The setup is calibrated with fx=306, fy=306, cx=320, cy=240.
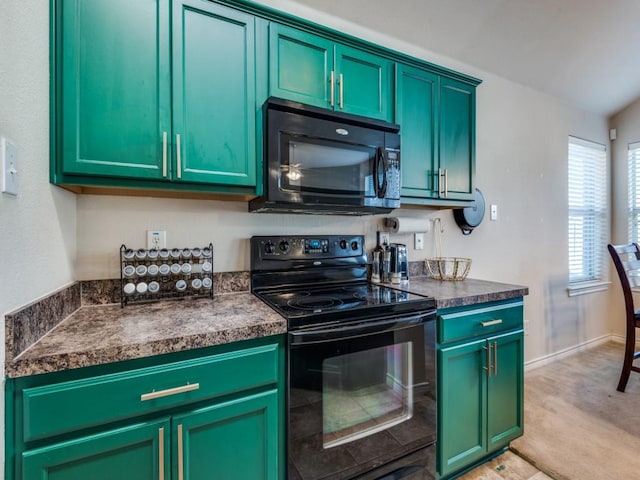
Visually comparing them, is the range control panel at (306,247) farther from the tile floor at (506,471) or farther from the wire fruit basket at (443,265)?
the tile floor at (506,471)

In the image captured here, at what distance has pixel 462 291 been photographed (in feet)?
5.32

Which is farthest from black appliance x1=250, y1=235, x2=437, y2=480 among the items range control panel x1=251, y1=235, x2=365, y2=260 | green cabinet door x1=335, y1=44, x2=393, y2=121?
green cabinet door x1=335, y1=44, x2=393, y2=121

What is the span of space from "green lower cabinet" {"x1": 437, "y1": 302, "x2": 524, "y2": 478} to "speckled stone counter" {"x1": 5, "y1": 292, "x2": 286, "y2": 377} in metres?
0.91

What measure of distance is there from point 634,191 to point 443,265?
2.74m

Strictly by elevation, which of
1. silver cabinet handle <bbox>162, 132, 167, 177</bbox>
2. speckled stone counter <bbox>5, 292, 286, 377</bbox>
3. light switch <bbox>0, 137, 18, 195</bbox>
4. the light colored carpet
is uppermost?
silver cabinet handle <bbox>162, 132, 167, 177</bbox>

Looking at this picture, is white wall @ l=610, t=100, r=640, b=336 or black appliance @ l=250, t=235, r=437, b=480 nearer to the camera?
black appliance @ l=250, t=235, r=437, b=480

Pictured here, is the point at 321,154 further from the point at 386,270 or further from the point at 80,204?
the point at 80,204

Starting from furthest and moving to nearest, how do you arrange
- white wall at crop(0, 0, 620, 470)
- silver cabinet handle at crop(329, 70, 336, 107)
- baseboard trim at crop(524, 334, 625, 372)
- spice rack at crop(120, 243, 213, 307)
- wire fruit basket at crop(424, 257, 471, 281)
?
baseboard trim at crop(524, 334, 625, 372) < wire fruit basket at crop(424, 257, 471, 281) < silver cabinet handle at crop(329, 70, 336, 107) < spice rack at crop(120, 243, 213, 307) < white wall at crop(0, 0, 620, 470)

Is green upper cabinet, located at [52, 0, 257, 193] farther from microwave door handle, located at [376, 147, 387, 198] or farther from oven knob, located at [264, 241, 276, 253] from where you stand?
microwave door handle, located at [376, 147, 387, 198]

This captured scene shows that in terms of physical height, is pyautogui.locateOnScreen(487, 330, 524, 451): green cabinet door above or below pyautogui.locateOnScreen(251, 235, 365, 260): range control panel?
below

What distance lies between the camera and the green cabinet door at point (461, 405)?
4.69 ft

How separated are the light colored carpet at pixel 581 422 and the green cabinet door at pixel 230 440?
1.54m

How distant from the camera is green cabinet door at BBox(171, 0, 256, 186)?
4.02 ft

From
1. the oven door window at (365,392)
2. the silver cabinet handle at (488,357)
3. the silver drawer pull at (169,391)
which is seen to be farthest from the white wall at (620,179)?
the silver drawer pull at (169,391)
